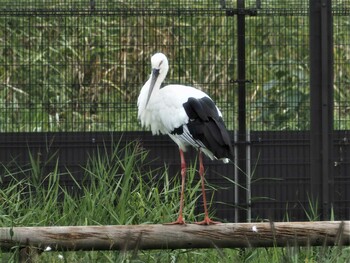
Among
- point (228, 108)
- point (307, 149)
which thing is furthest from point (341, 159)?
point (228, 108)

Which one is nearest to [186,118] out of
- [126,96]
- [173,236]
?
[173,236]

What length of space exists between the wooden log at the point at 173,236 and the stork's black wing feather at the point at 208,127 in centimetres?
65

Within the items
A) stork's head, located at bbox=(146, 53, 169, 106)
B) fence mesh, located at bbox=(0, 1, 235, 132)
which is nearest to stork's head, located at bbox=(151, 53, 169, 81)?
stork's head, located at bbox=(146, 53, 169, 106)

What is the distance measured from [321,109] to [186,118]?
1093mm

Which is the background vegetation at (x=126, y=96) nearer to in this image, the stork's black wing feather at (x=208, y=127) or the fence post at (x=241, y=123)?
the fence post at (x=241, y=123)

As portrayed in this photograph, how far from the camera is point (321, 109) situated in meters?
6.82

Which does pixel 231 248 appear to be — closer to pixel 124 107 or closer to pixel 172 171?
pixel 172 171

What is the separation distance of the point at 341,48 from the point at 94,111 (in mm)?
2828

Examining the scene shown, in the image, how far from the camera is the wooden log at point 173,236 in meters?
5.16

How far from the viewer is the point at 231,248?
5508 millimetres

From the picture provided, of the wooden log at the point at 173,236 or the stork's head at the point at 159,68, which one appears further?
the stork's head at the point at 159,68

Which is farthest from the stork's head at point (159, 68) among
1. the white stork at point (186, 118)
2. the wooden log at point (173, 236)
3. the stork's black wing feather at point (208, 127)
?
the wooden log at point (173, 236)

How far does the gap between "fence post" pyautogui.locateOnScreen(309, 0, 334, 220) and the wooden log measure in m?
1.42

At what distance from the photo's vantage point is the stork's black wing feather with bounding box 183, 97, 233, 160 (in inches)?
235
